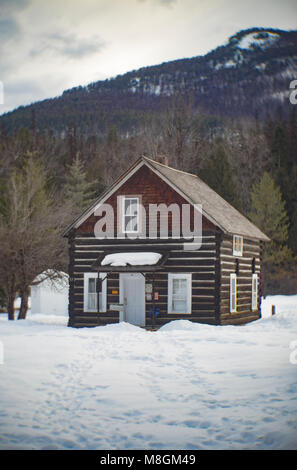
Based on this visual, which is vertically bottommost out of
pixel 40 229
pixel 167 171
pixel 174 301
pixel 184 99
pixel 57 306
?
pixel 57 306

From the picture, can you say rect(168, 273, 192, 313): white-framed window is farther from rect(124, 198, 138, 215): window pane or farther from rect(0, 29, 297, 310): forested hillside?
rect(0, 29, 297, 310): forested hillside

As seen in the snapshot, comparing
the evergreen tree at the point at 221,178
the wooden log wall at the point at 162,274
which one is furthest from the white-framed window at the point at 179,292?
the evergreen tree at the point at 221,178

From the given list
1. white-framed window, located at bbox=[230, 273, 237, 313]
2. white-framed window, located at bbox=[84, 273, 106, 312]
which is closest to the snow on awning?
white-framed window, located at bbox=[84, 273, 106, 312]

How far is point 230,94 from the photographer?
7052 inches

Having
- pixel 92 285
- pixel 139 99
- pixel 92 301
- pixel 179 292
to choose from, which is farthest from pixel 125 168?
pixel 139 99

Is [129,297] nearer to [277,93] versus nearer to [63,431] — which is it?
[63,431]

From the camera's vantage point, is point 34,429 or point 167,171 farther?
point 167,171

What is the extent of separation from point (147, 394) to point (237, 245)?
56.5ft

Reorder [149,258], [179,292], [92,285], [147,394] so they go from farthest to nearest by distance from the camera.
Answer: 1. [92,285]
2. [179,292]
3. [149,258]
4. [147,394]

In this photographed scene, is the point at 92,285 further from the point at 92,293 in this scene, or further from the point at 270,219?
the point at 270,219

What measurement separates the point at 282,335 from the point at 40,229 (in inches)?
586

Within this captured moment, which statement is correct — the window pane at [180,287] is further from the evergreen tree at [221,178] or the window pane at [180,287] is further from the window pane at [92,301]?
the evergreen tree at [221,178]

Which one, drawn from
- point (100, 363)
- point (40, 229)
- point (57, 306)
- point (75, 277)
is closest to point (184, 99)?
point (57, 306)

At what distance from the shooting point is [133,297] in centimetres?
2456
